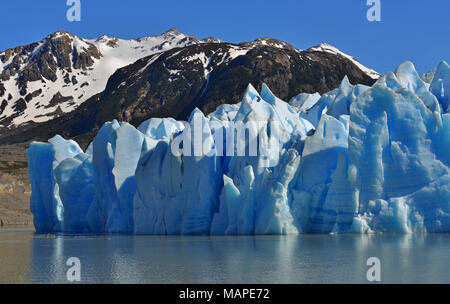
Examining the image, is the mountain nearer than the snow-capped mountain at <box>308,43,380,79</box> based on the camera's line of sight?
Yes

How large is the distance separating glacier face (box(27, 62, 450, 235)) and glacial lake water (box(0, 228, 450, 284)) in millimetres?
1224

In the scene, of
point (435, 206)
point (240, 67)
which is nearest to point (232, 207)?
point (435, 206)

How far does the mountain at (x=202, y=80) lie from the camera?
124000 millimetres

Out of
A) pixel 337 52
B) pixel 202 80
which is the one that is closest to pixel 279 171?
pixel 202 80

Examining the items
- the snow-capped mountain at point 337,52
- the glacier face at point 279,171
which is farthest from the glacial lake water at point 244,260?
the snow-capped mountain at point 337,52

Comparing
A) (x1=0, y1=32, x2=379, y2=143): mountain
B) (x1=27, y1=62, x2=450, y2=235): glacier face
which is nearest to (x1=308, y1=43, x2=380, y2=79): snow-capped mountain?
(x1=0, y1=32, x2=379, y2=143): mountain

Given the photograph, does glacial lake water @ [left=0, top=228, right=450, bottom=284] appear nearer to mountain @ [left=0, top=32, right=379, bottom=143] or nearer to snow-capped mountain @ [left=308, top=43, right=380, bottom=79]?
Result: mountain @ [left=0, top=32, right=379, bottom=143]

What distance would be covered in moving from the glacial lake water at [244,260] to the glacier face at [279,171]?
1224 millimetres

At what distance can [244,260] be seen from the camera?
20.3 m

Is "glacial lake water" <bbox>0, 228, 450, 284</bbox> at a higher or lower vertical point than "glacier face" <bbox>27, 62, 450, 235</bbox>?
lower

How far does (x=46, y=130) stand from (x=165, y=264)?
149751mm

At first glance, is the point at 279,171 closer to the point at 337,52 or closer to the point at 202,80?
the point at 202,80

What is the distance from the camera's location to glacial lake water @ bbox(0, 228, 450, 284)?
16.9 metres
